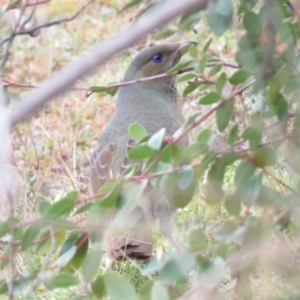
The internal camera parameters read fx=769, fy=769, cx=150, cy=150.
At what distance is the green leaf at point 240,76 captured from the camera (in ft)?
8.18

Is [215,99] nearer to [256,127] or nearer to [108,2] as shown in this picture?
[256,127]

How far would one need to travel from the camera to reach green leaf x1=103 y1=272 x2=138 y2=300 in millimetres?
2024

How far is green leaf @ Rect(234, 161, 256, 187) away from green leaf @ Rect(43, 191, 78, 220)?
48 cm

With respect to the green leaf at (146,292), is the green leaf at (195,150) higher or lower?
higher

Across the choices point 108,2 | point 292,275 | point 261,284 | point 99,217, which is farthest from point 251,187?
point 108,2

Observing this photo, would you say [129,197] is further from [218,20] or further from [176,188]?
[218,20]

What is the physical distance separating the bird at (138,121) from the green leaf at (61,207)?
1277mm

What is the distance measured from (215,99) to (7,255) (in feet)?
2.66

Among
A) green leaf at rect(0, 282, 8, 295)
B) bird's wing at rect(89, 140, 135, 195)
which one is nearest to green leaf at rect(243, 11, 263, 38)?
green leaf at rect(0, 282, 8, 295)

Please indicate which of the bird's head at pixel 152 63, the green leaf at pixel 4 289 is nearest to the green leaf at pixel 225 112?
the green leaf at pixel 4 289

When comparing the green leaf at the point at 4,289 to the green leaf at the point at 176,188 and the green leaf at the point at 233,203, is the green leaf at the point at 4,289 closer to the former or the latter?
the green leaf at the point at 176,188

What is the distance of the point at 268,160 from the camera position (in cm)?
226

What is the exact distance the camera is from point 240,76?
2.51 m

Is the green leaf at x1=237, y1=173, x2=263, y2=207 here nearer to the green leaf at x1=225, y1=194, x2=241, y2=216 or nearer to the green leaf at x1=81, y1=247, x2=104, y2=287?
the green leaf at x1=225, y1=194, x2=241, y2=216
